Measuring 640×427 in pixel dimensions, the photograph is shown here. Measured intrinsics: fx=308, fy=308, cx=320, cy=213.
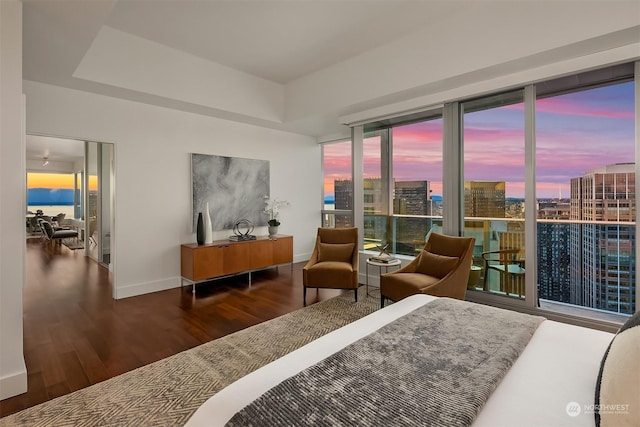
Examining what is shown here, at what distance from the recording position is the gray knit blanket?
0.98 metres

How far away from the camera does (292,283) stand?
4840mm

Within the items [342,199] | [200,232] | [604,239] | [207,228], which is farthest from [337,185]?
[604,239]

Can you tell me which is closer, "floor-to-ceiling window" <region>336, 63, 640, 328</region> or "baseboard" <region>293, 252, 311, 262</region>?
"floor-to-ceiling window" <region>336, 63, 640, 328</region>

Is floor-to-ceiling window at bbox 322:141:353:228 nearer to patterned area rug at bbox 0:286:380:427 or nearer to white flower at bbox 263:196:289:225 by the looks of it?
white flower at bbox 263:196:289:225

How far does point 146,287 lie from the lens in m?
4.34

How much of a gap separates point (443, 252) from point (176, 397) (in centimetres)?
292

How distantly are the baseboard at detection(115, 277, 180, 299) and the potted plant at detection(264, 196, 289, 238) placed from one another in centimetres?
A: 170

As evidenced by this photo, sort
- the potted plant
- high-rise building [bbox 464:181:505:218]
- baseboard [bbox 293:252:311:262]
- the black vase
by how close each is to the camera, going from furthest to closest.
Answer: baseboard [bbox 293:252:311:262] < the potted plant < the black vase < high-rise building [bbox 464:181:505:218]

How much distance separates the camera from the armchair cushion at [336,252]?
4.25m

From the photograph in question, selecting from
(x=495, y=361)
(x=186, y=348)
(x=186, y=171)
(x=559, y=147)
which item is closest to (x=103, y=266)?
(x=186, y=171)

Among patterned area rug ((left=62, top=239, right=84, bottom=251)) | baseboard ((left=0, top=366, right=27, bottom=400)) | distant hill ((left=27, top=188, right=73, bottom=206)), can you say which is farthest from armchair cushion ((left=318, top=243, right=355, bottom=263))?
distant hill ((left=27, top=188, right=73, bottom=206))

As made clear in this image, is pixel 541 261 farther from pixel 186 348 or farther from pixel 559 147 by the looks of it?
pixel 186 348

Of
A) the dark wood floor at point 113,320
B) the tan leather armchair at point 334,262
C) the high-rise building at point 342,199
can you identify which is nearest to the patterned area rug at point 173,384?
A: the dark wood floor at point 113,320

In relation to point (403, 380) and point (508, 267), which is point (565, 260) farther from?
point (403, 380)
